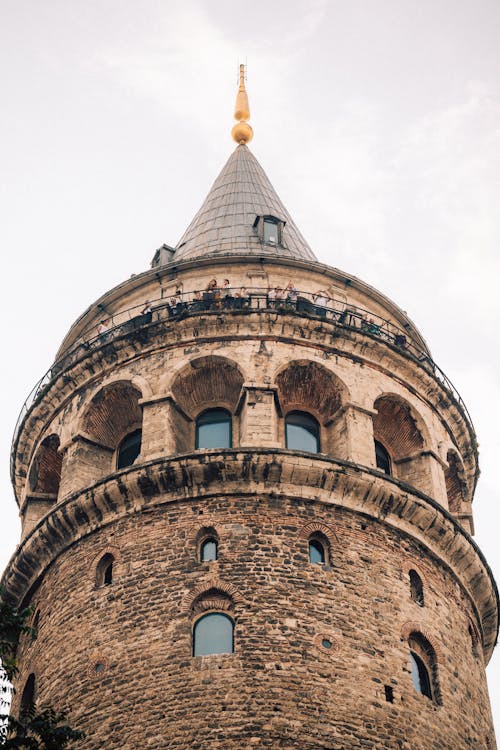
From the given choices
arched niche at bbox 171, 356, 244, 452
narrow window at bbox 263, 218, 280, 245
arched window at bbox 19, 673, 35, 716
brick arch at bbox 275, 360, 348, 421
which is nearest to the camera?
arched window at bbox 19, 673, 35, 716

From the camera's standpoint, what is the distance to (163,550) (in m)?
24.6

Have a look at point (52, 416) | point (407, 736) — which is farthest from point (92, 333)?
point (407, 736)

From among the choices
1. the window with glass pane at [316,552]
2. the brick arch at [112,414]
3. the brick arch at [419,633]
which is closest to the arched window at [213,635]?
the window with glass pane at [316,552]

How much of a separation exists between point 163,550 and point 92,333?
912cm

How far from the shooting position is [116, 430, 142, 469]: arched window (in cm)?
2855

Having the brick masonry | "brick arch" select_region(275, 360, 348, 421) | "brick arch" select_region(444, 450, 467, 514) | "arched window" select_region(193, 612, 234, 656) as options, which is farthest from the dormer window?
"arched window" select_region(193, 612, 234, 656)

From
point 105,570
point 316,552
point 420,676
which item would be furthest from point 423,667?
point 105,570

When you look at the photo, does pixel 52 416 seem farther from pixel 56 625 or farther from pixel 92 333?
pixel 56 625

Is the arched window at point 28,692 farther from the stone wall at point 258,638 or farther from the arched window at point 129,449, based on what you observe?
the arched window at point 129,449

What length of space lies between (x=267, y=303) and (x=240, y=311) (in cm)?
91

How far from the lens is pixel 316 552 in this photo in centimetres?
2478

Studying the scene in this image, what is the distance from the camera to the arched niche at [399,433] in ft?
95.7

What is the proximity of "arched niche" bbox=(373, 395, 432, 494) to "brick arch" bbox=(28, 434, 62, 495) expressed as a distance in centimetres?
723

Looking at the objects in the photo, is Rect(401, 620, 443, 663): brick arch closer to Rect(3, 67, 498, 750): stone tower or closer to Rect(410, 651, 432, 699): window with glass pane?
Rect(3, 67, 498, 750): stone tower
